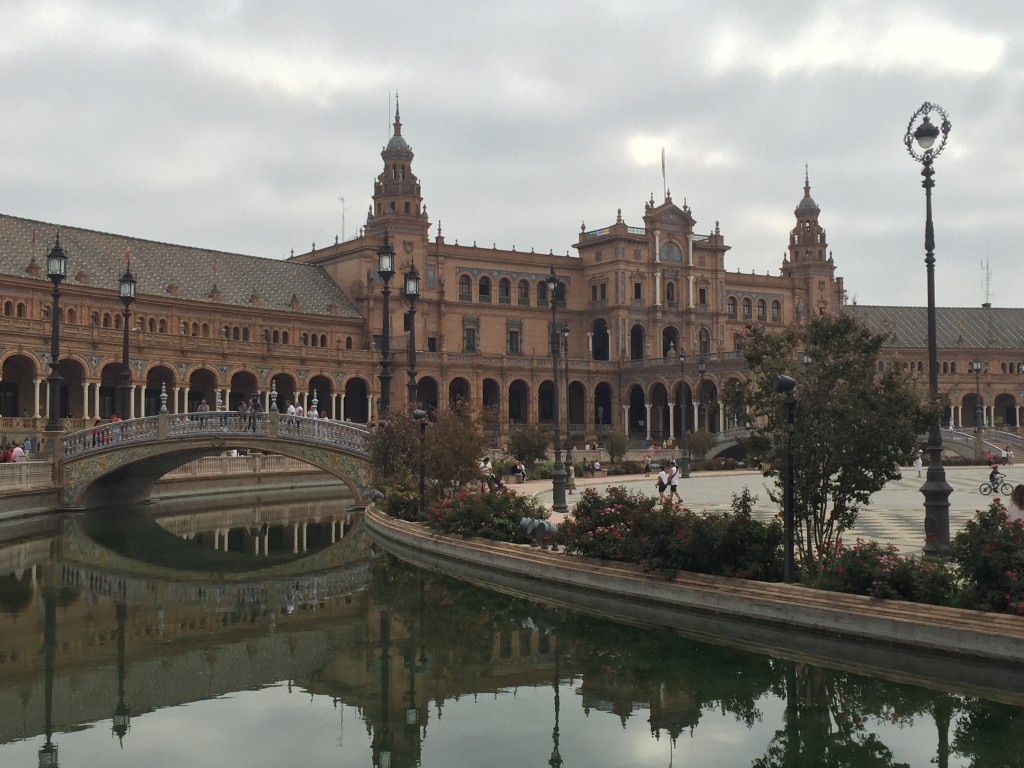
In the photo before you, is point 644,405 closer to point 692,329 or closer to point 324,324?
point 692,329

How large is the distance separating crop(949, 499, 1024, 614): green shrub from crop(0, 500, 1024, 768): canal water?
1.42 metres

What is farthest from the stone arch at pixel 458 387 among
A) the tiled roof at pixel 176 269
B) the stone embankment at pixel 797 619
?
the stone embankment at pixel 797 619

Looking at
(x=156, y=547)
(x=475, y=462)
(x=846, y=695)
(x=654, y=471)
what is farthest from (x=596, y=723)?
(x=654, y=471)

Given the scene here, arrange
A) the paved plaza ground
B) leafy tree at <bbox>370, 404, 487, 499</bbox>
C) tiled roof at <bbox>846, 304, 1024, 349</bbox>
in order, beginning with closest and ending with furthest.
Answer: the paved plaza ground
leafy tree at <bbox>370, 404, 487, 499</bbox>
tiled roof at <bbox>846, 304, 1024, 349</bbox>

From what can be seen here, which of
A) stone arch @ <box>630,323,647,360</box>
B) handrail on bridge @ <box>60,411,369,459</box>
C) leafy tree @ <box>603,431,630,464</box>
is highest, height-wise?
stone arch @ <box>630,323,647,360</box>

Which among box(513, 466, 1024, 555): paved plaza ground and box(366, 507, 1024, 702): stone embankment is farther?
box(513, 466, 1024, 555): paved plaza ground

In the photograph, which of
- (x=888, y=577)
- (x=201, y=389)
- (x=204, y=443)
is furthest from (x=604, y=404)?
(x=888, y=577)

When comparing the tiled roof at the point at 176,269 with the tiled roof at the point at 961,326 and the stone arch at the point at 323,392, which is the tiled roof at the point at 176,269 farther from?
the tiled roof at the point at 961,326

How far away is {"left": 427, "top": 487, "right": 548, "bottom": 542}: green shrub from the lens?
73.0 feet

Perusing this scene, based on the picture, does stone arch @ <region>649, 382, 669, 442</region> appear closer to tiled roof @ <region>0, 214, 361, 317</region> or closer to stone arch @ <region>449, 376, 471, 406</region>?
stone arch @ <region>449, 376, 471, 406</region>

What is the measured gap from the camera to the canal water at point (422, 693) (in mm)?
10867

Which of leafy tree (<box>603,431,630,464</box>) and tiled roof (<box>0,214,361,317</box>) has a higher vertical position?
tiled roof (<box>0,214,361,317</box>)

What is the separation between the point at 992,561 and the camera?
1302 cm

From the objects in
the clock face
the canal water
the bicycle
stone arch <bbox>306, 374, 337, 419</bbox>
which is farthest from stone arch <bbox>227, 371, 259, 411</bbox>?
the canal water
